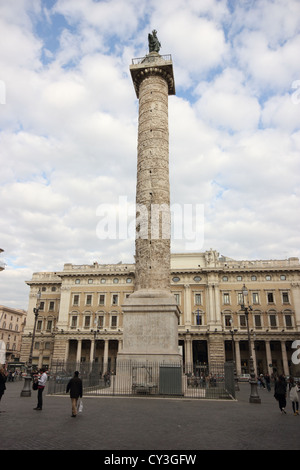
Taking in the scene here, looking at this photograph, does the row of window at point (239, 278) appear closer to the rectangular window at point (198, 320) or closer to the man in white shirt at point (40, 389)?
the rectangular window at point (198, 320)

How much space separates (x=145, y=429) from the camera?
24.4 ft

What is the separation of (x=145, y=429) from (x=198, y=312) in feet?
119

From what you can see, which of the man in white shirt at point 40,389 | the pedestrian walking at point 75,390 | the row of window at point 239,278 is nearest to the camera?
the pedestrian walking at point 75,390

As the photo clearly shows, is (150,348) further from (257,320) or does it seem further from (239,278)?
(239,278)

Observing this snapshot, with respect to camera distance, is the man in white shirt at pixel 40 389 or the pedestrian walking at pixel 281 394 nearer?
the man in white shirt at pixel 40 389

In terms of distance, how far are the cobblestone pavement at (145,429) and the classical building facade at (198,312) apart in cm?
3314

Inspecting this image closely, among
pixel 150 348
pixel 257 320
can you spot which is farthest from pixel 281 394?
pixel 257 320

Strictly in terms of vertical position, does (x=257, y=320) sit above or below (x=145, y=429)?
above

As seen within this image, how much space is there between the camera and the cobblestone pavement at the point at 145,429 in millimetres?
6125

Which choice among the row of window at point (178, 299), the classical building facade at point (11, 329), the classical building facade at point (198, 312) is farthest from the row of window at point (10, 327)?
the row of window at point (178, 299)

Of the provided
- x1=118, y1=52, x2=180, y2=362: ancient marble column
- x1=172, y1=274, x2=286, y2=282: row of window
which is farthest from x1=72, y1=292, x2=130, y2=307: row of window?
x1=118, y1=52, x2=180, y2=362: ancient marble column

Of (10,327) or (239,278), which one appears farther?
(10,327)

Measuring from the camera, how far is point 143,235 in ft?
62.4

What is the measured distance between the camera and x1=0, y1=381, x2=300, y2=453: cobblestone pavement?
6.12 meters
